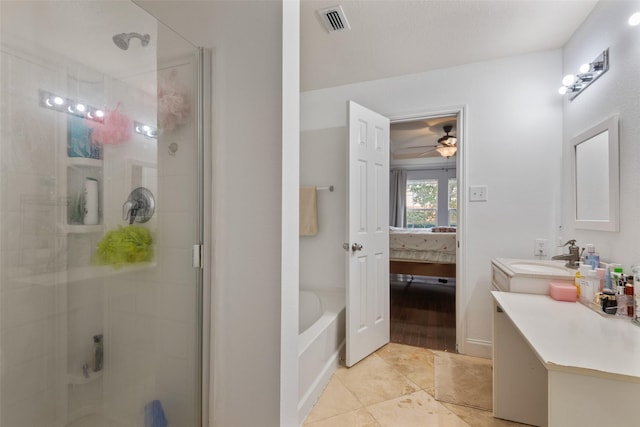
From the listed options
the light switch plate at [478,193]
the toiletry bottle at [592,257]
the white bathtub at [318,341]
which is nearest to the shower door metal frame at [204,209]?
the white bathtub at [318,341]

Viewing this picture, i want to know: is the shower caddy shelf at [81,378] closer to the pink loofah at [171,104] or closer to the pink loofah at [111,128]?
the pink loofah at [111,128]

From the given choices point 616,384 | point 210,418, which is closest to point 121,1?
point 210,418

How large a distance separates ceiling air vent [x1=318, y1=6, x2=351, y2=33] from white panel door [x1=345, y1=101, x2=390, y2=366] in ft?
1.61

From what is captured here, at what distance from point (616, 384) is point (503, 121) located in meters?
1.95

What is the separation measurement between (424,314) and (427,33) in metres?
2.76

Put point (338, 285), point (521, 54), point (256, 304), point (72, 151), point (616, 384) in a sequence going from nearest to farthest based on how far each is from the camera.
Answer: point (616, 384) < point (72, 151) < point (256, 304) < point (521, 54) < point (338, 285)

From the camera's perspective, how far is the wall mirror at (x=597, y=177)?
142cm

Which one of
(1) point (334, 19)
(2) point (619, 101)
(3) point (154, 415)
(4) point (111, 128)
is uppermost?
(1) point (334, 19)

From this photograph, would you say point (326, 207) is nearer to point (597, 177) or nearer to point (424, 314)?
point (424, 314)

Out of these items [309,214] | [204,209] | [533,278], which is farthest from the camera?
[309,214]

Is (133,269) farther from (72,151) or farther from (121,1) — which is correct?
(121,1)

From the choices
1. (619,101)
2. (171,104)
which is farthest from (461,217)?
(171,104)

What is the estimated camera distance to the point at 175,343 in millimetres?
1170

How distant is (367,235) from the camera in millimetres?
2250
